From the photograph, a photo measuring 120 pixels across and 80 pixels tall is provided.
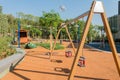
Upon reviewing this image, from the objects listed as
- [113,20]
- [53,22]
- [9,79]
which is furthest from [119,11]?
[9,79]

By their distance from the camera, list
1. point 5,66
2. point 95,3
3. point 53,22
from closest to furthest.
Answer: point 95,3 < point 5,66 < point 53,22

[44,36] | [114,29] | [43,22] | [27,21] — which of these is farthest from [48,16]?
[27,21]

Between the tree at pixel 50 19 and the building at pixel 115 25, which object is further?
the building at pixel 115 25

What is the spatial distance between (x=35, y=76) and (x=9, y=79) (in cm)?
96

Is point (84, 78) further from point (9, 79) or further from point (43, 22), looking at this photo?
point (43, 22)

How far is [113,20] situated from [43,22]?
18.3 meters

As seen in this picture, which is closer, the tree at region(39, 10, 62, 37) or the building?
the tree at region(39, 10, 62, 37)

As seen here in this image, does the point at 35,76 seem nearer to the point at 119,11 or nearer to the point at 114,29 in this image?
the point at 114,29

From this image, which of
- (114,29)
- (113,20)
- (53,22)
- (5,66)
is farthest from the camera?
(113,20)

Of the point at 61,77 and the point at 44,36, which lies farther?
the point at 44,36

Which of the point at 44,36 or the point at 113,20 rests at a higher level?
the point at 113,20

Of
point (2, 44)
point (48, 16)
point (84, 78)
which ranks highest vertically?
point (48, 16)

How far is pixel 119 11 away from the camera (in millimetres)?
50969

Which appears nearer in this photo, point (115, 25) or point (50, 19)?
point (50, 19)
